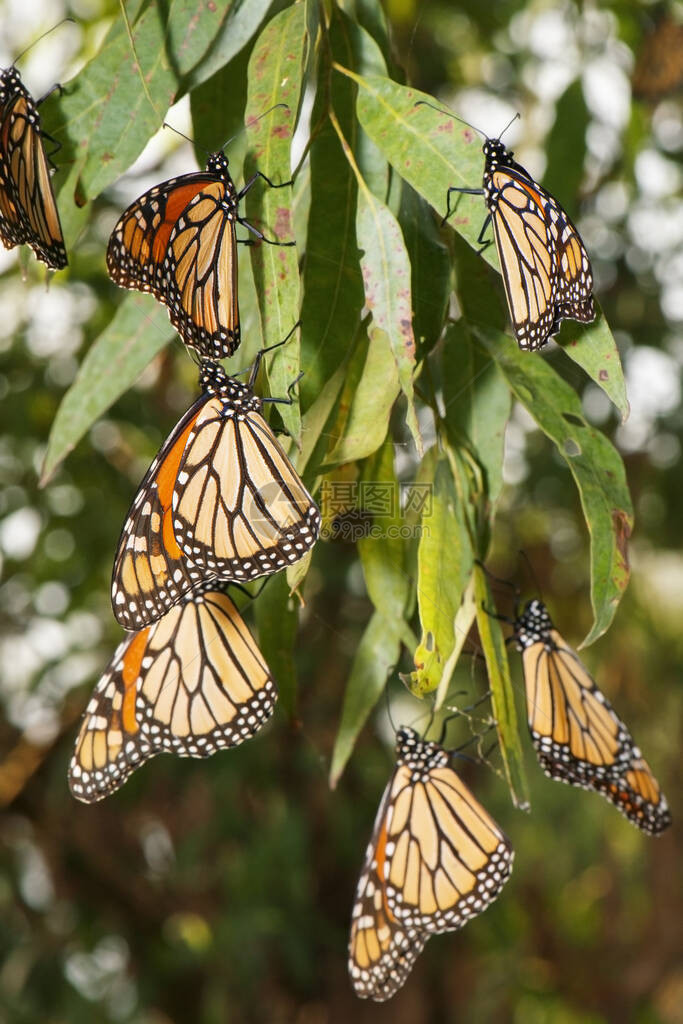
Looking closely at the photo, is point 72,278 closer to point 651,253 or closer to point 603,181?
point 603,181

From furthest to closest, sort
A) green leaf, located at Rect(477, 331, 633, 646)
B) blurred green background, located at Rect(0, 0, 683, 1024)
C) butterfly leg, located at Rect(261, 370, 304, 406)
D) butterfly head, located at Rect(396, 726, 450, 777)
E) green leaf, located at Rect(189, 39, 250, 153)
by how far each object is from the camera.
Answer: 1. blurred green background, located at Rect(0, 0, 683, 1024)
2. butterfly head, located at Rect(396, 726, 450, 777)
3. green leaf, located at Rect(189, 39, 250, 153)
4. green leaf, located at Rect(477, 331, 633, 646)
5. butterfly leg, located at Rect(261, 370, 304, 406)

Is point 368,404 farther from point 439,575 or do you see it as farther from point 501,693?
point 501,693

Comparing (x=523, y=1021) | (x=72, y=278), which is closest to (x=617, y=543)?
(x=72, y=278)

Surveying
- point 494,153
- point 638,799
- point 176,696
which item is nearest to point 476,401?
point 494,153

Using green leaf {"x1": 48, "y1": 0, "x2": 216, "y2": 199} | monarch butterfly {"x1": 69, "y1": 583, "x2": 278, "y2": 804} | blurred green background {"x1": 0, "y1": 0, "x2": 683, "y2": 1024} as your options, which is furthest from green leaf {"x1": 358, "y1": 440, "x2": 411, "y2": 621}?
blurred green background {"x1": 0, "y1": 0, "x2": 683, "y2": 1024}

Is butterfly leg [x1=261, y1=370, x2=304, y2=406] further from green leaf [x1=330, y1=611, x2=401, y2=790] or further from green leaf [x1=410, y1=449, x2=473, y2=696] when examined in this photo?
green leaf [x1=330, y1=611, x2=401, y2=790]

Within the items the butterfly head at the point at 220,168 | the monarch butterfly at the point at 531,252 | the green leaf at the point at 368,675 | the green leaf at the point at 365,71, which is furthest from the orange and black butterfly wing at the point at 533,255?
the green leaf at the point at 368,675

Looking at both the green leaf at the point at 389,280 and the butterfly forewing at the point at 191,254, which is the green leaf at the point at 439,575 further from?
the butterfly forewing at the point at 191,254
